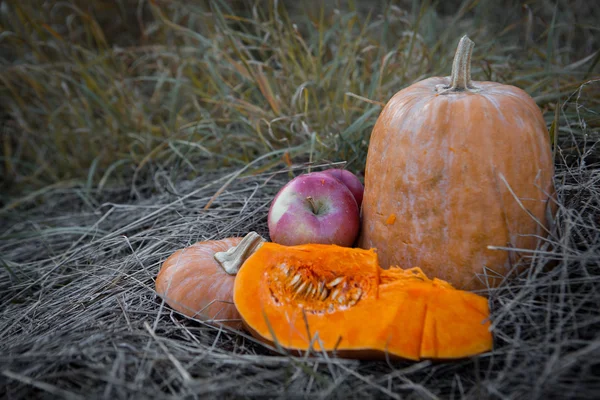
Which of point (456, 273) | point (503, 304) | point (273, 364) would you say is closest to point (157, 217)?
point (273, 364)

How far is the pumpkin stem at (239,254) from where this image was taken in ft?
4.90

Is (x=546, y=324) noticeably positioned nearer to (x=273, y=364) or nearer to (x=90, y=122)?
(x=273, y=364)

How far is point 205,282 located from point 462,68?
3.37 feet

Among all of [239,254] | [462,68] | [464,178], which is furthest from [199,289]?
[462,68]

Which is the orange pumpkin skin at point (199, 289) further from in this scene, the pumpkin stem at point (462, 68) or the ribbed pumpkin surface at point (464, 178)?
the pumpkin stem at point (462, 68)

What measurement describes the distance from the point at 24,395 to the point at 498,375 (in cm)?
113

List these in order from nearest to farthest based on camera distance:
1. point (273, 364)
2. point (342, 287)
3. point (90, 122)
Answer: point (273, 364) → point (342, 287) → point (90, 122)

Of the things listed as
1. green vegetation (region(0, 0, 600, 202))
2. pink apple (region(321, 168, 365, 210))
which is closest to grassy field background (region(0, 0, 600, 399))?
green vegetation (region(0, 0, 600, 202))

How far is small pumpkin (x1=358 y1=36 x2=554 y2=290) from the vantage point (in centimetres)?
134

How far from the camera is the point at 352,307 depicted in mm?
1273

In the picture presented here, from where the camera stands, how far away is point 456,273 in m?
1.42

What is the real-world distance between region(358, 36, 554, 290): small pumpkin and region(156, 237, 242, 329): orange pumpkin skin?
55 cm

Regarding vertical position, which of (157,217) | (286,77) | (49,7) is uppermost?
(49,7)

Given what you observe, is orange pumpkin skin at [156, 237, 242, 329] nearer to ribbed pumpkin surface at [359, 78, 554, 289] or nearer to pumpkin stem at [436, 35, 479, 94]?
ribbed pumpkin surface at [359, 78, 554, 289]
